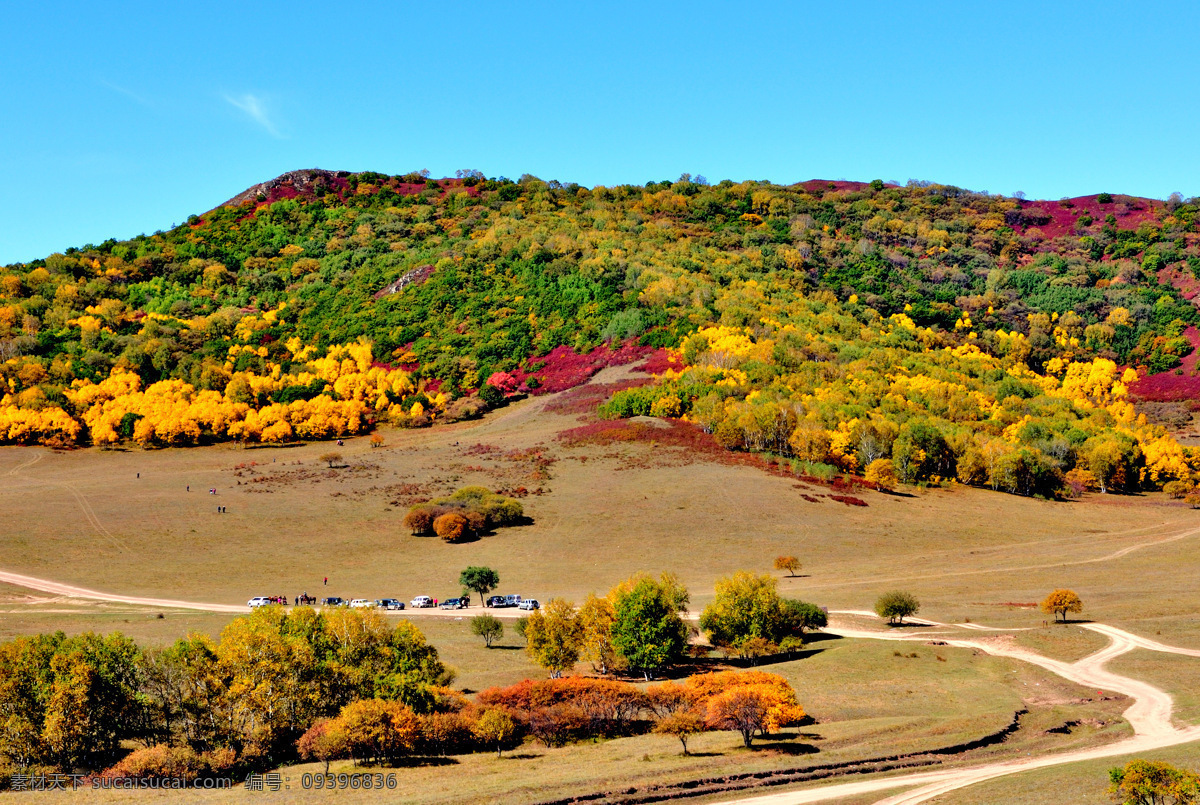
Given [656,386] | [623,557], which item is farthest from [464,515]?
[656,386]

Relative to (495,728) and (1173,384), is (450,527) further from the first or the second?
(1173,384)

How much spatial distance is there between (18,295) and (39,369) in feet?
162

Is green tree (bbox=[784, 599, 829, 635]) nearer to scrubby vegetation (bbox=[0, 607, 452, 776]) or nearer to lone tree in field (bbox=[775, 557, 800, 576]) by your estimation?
lone tree in field (bbox=[775, 557, 800, 576])

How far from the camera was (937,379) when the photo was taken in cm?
15038

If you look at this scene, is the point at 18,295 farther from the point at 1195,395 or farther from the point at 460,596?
the point at 1195,395

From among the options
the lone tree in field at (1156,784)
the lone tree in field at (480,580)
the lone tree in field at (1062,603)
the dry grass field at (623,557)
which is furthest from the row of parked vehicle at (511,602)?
the lone tree in field at (1156,784)

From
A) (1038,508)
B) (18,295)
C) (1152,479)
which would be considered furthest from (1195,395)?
(18,295)

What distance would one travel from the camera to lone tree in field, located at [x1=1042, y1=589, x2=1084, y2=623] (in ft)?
224

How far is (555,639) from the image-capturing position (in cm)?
5900

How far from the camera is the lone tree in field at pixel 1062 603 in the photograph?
68.4 metres

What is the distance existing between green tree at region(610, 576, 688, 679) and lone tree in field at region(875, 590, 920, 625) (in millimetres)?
16459

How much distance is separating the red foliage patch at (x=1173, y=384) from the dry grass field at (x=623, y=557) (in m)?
61.3

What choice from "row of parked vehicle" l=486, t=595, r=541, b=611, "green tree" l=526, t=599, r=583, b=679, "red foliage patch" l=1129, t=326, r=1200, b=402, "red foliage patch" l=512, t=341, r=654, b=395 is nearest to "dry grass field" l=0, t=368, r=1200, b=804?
"green tree" l=526, t=599, r=583, b=679

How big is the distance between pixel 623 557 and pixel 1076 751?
4924 centimetres
